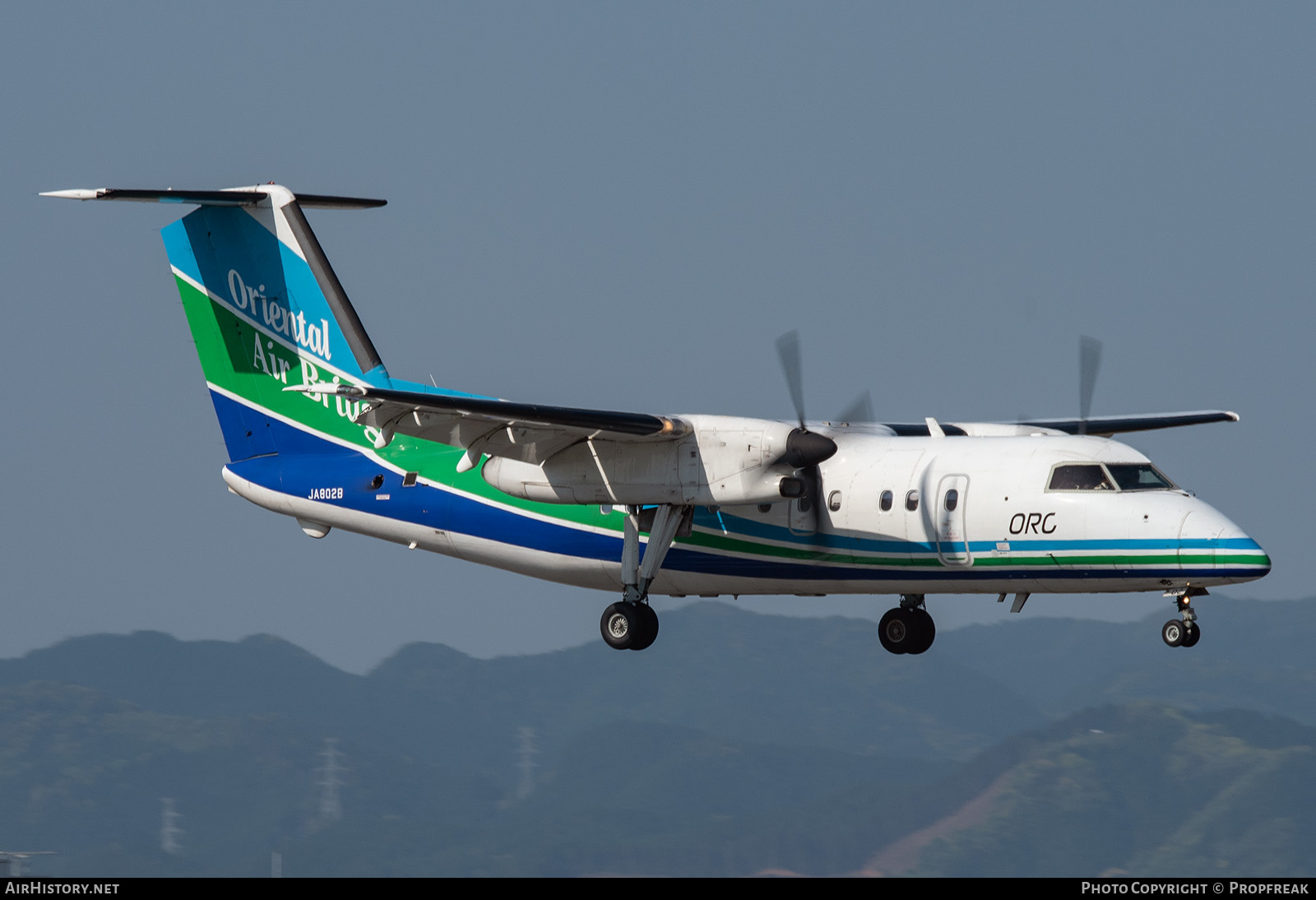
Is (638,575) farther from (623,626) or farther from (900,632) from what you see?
(900,632)

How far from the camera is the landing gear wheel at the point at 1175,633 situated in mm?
19875

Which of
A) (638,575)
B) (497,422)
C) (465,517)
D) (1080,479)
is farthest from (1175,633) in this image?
(465,517)

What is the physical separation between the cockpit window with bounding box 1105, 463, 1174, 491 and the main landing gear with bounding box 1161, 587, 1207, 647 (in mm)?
1231

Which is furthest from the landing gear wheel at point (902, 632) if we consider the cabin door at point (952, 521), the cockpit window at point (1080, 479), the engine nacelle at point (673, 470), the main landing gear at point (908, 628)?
the cockpit window at point (1080, 479)

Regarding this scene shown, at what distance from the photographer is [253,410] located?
2642 cm

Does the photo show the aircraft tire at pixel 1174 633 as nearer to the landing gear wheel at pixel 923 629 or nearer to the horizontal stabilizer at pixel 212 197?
the landing gear wheel at pixel 923 629

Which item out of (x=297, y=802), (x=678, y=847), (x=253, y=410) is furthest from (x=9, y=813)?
(x=253, y=410)

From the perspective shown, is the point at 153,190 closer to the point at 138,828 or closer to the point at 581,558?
the point at 581,558

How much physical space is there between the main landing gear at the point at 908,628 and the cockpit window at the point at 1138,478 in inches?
157

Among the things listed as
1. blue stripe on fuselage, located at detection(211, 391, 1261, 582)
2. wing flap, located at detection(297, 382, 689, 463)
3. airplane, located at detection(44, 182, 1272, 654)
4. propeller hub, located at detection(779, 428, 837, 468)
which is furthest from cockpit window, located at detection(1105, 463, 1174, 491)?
wing flap, located at detection(297, 382, 689, 463)

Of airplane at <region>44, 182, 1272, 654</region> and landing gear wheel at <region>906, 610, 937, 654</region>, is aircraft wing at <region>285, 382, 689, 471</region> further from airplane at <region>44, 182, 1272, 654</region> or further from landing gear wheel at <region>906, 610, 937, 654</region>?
landing gear wheel at <region>906, 610, 937, 654</region>

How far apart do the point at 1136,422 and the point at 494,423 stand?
34.5ft

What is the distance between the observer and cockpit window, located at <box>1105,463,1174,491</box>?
20.7m
